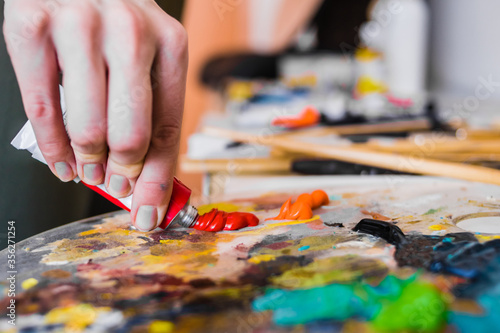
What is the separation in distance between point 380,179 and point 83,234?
0.51m

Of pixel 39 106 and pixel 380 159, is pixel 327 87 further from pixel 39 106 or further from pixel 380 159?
pixel 39 106

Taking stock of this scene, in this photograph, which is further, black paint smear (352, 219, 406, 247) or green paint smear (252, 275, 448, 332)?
black paint smear (352, 219, 406, 247)

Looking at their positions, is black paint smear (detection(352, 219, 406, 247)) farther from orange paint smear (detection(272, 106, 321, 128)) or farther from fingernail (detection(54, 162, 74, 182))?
orange paint smear (detection(272, 106, 321, 128))

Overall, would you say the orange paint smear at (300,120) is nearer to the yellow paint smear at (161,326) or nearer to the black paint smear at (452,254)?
the black paint smear at (452,254)

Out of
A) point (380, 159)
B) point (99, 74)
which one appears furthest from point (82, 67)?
point (380, 159)

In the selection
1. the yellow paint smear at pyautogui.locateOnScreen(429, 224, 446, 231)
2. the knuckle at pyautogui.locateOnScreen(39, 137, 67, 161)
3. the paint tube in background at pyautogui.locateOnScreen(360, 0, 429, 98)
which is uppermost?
the paint tube in background at pyautogui.locateOnScreen(360, 0, 429, 98)

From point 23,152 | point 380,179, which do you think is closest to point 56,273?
point 23,152

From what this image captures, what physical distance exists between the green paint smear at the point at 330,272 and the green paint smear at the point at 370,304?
1 centimetres

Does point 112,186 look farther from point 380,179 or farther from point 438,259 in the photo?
point 380,179

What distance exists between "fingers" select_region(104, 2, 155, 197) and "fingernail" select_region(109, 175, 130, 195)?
0.19ft

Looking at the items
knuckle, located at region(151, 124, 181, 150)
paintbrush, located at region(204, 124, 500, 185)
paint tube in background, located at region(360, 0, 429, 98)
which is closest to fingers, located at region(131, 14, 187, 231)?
knuckle, located at region(151, 124, 181, 150)

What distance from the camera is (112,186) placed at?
20.1 inches

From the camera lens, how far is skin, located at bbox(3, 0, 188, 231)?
1.38 feet

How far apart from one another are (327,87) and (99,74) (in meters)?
1.94
